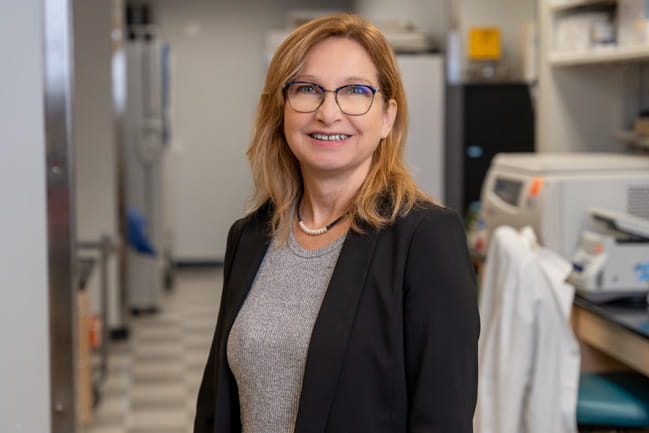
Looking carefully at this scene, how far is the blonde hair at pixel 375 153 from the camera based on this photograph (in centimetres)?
151

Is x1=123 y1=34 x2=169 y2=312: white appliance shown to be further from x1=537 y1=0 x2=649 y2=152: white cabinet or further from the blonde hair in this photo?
the blonde hair

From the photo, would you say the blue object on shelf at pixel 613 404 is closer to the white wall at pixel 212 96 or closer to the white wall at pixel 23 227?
the white wall at pixel 23 227

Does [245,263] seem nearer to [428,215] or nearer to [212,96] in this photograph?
[428,215]

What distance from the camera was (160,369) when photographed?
5.49 meters

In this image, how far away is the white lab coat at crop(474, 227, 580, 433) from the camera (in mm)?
2740

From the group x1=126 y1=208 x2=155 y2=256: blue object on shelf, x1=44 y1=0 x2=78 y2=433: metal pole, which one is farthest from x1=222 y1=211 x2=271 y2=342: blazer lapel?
x1=126 y1=208 x2=155 y2=256: blue object on shelf

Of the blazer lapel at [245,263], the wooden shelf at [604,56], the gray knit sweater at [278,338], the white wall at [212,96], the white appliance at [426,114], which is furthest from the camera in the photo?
the white wall at [212,96]

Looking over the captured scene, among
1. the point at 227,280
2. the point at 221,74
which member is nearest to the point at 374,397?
the point at 227,280

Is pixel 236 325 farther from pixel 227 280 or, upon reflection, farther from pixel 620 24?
pixel 620 24

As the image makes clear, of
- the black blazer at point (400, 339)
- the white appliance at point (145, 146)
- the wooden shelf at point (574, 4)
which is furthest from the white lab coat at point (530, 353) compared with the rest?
the white appliance at point (145, 146)

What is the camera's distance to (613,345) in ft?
9.54

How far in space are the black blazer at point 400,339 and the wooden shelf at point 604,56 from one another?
2.43 meters

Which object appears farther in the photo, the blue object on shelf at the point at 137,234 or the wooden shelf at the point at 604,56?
the blue object on shelf at the point at 137,234

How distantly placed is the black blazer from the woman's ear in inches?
8.0
